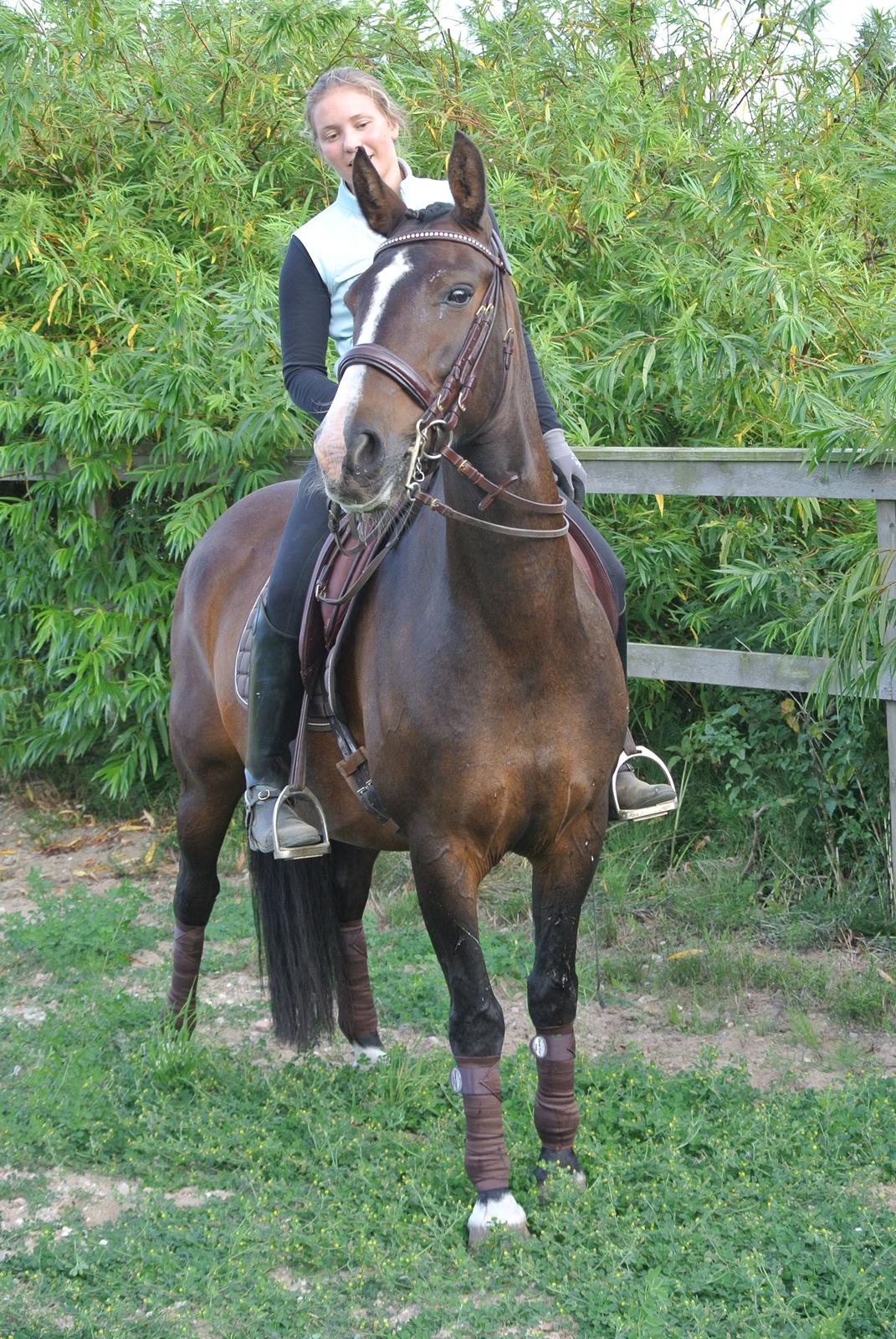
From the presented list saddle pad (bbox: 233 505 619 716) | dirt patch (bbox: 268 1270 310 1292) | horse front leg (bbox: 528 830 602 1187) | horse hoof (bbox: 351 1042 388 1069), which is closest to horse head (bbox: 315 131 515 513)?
saddle pad (bbox: 233 505 619 716)

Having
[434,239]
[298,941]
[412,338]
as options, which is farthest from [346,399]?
[298,941]

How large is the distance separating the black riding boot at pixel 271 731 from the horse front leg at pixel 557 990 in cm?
79

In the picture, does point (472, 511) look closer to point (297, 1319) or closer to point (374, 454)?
point (374, 454)

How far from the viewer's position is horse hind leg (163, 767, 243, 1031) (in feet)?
14.6

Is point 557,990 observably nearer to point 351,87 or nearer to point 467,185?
point 467,185

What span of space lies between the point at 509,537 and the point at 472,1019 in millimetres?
1221

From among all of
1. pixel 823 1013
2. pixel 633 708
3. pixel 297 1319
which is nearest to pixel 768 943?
pixel 823 1013

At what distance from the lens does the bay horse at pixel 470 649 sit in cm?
250

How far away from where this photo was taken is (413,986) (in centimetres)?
491

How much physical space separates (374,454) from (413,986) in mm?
3016

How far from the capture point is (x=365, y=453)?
2377 millimetres

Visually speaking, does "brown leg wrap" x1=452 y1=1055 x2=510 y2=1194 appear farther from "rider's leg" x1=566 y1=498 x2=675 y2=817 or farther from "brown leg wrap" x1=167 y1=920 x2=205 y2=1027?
"brown leg wrap" x1=167 y1=920 x2=205 y2=1027

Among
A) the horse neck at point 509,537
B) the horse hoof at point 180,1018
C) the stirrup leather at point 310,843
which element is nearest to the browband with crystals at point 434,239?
the horse neck at point 509,537

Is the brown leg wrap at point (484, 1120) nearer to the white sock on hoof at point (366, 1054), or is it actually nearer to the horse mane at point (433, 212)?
the white sock on hoof at point (366, 1054)
